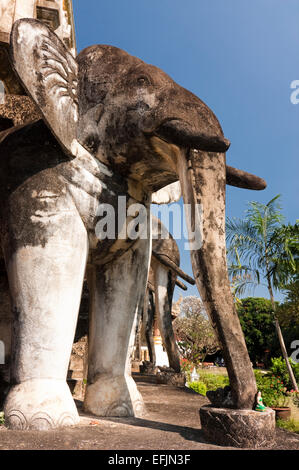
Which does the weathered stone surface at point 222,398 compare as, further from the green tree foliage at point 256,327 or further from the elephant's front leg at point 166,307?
the green tree foliage at point 256,327

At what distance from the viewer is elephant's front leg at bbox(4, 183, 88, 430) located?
1.93m

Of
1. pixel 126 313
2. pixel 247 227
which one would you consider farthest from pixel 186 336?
pixel 126 313

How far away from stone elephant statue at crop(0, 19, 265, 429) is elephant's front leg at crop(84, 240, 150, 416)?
14mm

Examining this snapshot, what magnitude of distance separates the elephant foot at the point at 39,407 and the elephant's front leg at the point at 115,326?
49cm

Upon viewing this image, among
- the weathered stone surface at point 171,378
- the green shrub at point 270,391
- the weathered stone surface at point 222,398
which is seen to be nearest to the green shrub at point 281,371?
the green shrub at point 270,391

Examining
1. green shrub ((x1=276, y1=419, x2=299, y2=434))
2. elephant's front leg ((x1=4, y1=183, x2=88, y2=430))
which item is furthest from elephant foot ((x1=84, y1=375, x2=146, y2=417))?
green shrub ((x1=276, y1=419, x2=299, y2=434))

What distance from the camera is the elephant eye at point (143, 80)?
2193mm

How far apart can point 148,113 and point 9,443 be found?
162cm

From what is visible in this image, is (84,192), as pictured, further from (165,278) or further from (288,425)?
(288,425)

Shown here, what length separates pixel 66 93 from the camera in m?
2.15

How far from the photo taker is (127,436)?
180 centimetres

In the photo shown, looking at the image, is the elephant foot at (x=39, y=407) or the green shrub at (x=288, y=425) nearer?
the elephant foot at (x=39, y=407)

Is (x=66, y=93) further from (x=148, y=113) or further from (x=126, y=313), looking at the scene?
(x=126, y=313)

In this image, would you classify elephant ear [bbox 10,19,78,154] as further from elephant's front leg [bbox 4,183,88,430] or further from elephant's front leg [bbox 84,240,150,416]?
elephant's front leg [bbox 84,240,150,416]
